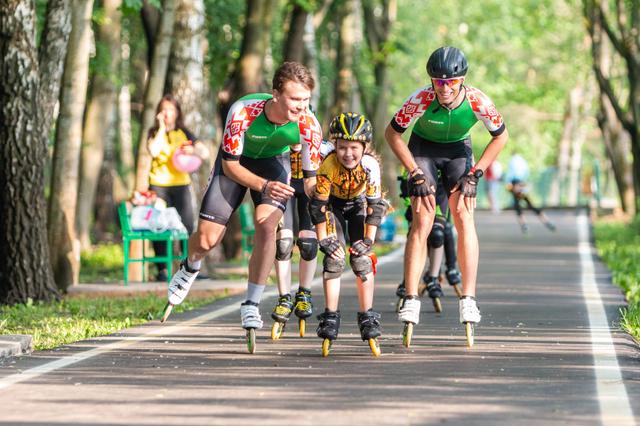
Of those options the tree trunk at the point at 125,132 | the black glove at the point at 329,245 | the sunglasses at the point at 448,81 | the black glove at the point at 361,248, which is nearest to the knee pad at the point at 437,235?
the sunglasses at the point at 448,81

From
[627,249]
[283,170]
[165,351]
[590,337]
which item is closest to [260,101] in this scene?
[283,170]

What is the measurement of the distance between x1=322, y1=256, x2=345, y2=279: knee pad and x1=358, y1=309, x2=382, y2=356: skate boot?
1.05 ft

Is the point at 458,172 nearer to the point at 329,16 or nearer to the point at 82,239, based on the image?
the point at 82,239

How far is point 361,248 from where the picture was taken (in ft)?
33.8

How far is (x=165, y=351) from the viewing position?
10.4 metres

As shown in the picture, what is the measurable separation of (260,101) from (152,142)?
254 inches

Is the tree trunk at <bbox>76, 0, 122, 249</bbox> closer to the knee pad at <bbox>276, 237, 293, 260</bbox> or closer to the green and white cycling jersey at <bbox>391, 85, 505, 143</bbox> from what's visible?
the knee pad at <bbox>276, 237, 293, 260</bbox>

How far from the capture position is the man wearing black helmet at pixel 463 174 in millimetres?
10555

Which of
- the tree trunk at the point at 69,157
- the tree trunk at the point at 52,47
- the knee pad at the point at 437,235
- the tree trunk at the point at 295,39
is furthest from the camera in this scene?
the tree trunk at the point at 295,39

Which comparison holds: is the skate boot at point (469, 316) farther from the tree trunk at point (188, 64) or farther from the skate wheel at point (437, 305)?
the tree trunk at point (188, 64)

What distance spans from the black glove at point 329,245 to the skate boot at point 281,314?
95 centimetres

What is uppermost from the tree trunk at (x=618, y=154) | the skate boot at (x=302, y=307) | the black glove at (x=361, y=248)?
the tree trunk at (x=618, y=154)

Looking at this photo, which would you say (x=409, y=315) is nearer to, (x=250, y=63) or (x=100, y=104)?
(x=250, y=63)

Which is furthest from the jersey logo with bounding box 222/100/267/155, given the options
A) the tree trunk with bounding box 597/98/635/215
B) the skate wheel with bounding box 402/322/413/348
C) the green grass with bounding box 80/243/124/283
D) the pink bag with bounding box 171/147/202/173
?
the tree trunk with bounding box 597/98/635/215
